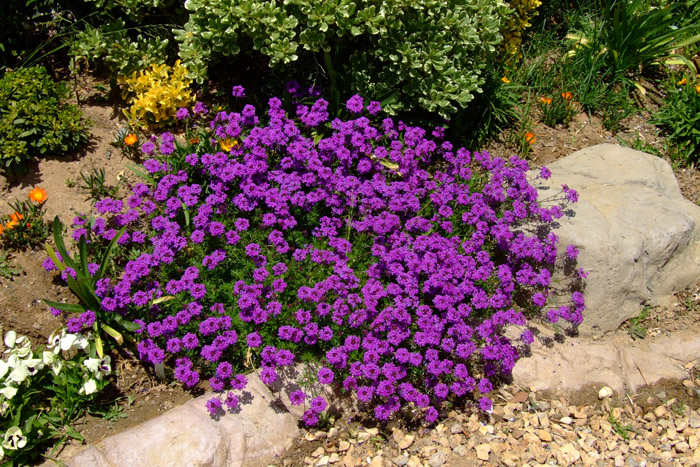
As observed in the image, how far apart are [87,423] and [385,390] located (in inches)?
70.9

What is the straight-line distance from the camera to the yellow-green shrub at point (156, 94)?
4719 millimetres

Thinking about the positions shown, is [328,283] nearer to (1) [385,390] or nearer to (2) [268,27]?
(1) [385,390]

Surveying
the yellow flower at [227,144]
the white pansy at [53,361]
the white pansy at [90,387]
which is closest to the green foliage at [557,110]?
the yellow flower at [227,144]

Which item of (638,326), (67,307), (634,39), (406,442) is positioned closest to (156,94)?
(67,307)

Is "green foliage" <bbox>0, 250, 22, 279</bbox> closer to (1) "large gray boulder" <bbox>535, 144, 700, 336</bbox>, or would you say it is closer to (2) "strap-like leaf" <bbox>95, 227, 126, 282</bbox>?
(2) "strap-like leaf" <bbox>95, 227, 126, 282</bbox>

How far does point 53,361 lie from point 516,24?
5.08 m

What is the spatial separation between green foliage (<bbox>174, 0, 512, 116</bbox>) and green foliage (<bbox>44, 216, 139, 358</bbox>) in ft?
5.74

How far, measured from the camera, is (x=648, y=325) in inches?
180

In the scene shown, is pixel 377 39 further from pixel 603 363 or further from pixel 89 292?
pixel 603 363

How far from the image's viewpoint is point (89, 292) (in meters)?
3.56

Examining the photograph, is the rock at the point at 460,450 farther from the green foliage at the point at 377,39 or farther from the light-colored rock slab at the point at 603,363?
the green foliage at the point at 377,39

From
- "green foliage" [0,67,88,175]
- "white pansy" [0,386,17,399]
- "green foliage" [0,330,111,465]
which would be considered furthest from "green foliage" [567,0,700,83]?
"white pansy" [0,386,17,399]

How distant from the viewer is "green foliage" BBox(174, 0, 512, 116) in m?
4.37

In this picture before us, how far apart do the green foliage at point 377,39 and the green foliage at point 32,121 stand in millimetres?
1057
